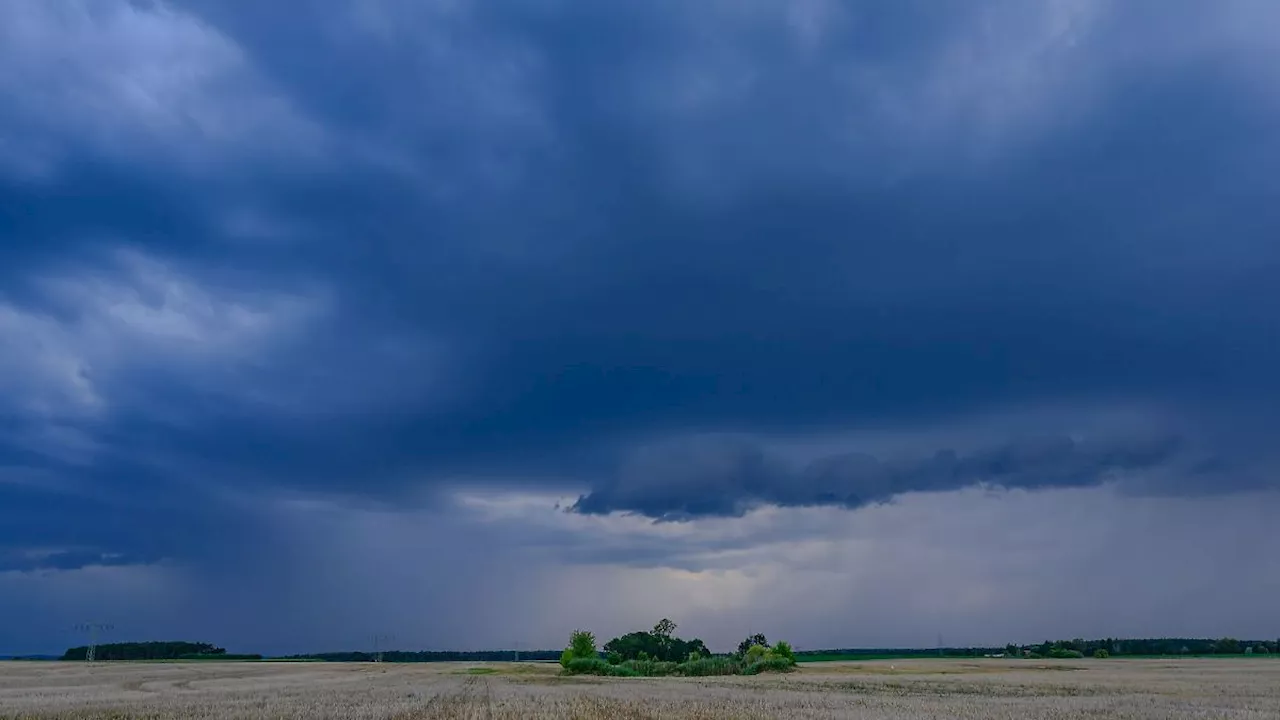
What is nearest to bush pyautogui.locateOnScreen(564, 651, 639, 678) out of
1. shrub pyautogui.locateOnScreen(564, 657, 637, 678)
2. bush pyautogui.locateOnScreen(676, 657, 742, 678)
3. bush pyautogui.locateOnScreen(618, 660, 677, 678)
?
shrub pyautogui.locateOnScreen(564, 657, 637, 678)

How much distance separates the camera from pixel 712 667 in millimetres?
109000

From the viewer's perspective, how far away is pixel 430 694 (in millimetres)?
53375

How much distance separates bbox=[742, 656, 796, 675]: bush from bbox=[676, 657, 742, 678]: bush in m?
2.17

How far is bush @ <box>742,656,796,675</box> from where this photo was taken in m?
105

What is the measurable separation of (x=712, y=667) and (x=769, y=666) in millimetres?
7960

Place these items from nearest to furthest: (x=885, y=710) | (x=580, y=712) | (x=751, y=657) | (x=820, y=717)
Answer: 1. (x=820, y=717)
2. (x=580, y=712)
3. (x=885, y=710)
4. (x=751, y=657)

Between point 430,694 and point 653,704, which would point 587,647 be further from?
point 653,704

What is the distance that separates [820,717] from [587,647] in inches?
3383

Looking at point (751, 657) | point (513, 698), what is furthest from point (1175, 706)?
point (751, 657)

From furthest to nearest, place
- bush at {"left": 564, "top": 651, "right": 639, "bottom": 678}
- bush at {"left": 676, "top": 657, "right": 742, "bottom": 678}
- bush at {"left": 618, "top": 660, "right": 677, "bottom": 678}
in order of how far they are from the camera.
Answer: bush at {"left": 618, "top": 660, "right": 677, "bottom": 678} < bush at {"left": 676, "top": 657, "right": 742, "bottom": 678} < bush at {"left": 564, "top": 651, "right": 639, "bottom": 678}

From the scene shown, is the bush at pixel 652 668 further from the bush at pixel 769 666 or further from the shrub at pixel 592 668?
the bush at pixel 769 666

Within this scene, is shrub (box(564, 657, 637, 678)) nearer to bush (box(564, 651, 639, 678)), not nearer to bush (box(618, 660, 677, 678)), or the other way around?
bush (box(564, 651, 639, 678))

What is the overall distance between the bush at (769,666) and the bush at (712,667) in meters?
2.17

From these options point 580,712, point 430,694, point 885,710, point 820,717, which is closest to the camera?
point 820,717
